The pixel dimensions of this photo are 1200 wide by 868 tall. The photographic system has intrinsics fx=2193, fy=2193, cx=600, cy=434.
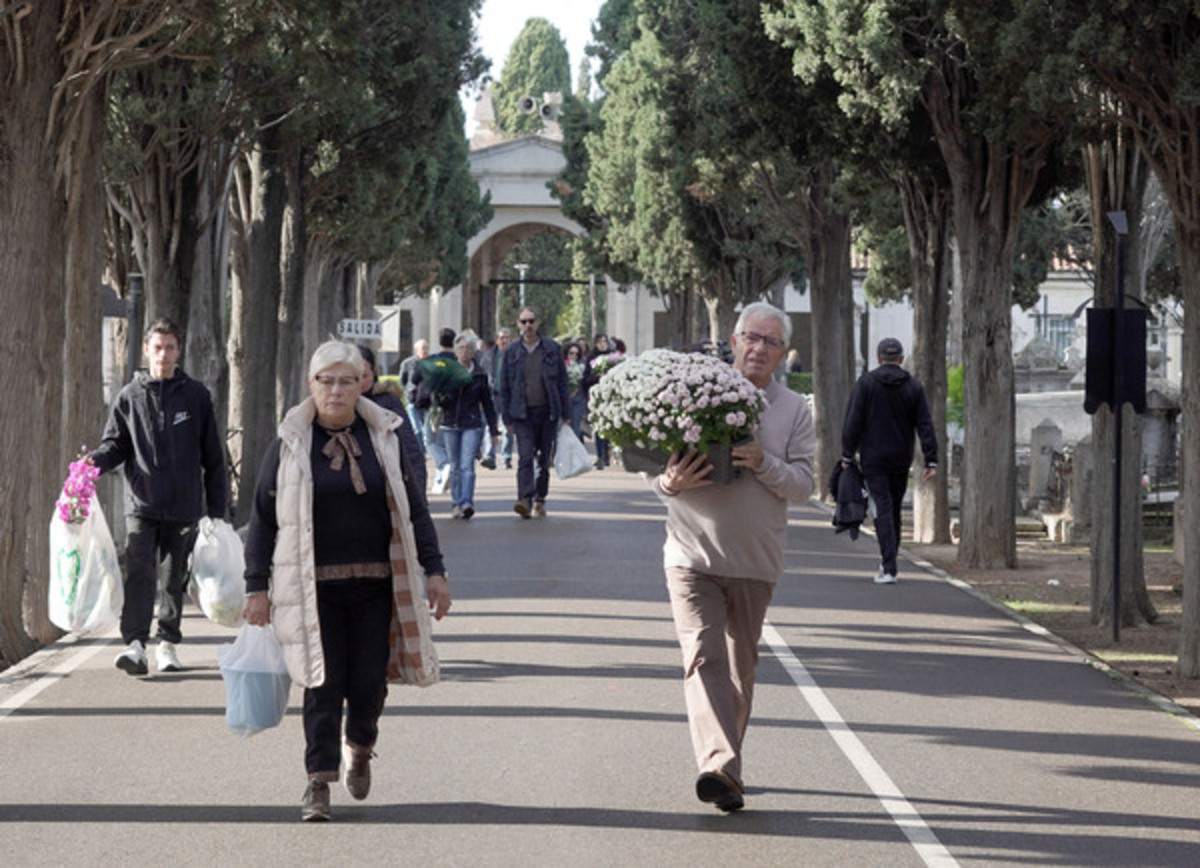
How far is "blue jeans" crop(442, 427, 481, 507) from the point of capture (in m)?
22.4

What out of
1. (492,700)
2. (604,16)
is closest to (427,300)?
(604,16)

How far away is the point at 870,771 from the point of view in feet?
28.9

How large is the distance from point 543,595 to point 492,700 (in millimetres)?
4972

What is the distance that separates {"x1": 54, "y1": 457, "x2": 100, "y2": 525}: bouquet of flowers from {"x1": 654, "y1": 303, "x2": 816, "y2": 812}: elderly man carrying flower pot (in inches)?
179

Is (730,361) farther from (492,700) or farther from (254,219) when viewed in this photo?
(254,219)

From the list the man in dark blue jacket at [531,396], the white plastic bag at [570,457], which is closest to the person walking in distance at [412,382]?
the man in dark blue jacket at [531,396]

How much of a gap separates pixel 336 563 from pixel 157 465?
4007 millimetres

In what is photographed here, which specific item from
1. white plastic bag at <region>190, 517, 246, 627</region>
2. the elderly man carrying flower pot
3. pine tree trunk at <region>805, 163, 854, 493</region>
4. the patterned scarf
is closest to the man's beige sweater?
the elderly man carrying flower pot

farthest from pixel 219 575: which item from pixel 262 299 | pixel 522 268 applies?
pixel 522 268

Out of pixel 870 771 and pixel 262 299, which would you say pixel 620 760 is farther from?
pixel 262 299

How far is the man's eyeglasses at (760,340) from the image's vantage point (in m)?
8.01

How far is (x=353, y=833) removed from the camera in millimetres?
7438

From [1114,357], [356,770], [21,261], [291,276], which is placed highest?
[291,276]

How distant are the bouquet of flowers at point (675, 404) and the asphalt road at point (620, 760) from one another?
134cm
